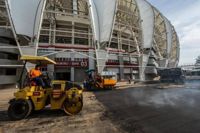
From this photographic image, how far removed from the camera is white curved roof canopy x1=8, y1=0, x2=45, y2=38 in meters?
26.2

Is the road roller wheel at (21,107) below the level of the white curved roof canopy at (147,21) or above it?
below

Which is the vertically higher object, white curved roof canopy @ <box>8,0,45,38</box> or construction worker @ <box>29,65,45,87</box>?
white curved roof canopy @ <box>8,0,45,38</box>

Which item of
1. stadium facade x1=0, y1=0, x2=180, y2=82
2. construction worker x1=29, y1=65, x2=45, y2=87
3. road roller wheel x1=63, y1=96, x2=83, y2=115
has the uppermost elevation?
stadium facade x1=0, y1=0, x2=180, y2=82

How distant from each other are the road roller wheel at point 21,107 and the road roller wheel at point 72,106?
1.58m

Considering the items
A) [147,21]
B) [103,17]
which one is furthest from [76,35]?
[147,21]

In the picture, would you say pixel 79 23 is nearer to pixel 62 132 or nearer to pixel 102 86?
pixel 102 86

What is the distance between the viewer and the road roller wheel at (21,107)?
24.1 feet

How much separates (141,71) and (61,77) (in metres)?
18.7

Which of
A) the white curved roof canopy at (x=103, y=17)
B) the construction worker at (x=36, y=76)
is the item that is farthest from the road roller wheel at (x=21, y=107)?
the white curved roof canopy at (x=103, y=17)

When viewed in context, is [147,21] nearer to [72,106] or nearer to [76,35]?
[76,35]

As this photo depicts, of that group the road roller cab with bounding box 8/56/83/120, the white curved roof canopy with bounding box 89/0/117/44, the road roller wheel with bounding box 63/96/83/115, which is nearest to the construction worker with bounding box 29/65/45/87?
the road roller cab with bounding box 8/56/83/120

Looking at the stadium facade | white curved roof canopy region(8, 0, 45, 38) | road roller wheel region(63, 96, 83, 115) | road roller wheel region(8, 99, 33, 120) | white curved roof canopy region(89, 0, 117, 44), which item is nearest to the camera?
road roller wheel region(8, 99, 33, 120)

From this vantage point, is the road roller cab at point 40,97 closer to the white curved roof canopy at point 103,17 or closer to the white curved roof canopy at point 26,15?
the white curved roof canopy at point 26,15

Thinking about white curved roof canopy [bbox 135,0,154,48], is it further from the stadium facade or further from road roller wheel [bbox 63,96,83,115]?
road roller wheel [bbox 63,96,83,115]
